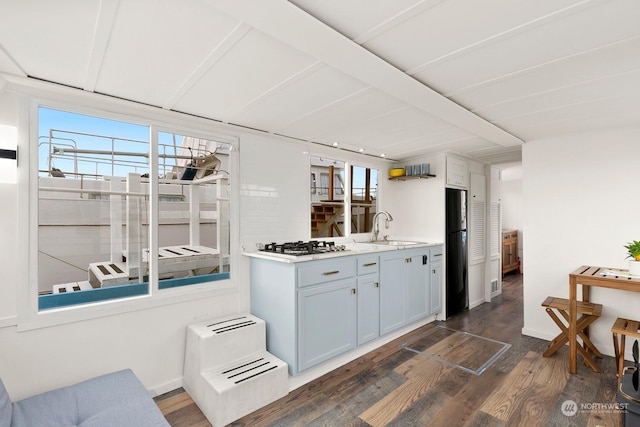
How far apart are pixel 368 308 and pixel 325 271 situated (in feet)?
2.36

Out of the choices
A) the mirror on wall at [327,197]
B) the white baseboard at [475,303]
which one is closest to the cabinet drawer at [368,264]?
the mirror on wall at [327,197]

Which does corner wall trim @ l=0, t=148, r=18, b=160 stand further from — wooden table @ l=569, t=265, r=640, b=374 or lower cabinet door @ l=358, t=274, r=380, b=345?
wooden table @ l=569, t=265, r=640, b=374

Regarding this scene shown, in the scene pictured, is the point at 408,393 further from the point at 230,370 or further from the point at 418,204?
the point at 418,204

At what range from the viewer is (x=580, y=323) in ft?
8.86

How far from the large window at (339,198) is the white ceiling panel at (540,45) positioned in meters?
1.87

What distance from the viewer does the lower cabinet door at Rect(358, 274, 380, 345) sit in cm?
286

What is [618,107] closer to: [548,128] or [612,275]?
[548,128]

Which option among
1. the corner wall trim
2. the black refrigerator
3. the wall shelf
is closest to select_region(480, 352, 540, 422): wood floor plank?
the black refrigerator

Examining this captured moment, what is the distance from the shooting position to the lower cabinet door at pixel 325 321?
240 cm

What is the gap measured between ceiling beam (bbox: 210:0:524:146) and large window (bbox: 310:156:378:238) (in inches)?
61.7

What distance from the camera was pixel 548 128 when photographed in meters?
2.91

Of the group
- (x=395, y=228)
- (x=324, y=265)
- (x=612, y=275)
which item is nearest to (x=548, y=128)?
(x=612, y=275)

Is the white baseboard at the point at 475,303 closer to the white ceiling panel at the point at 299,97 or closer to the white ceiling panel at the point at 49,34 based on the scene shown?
the white ceiling panel at the point at 299,97

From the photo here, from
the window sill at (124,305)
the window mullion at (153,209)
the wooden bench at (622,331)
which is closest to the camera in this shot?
the window sill at (124,305)
